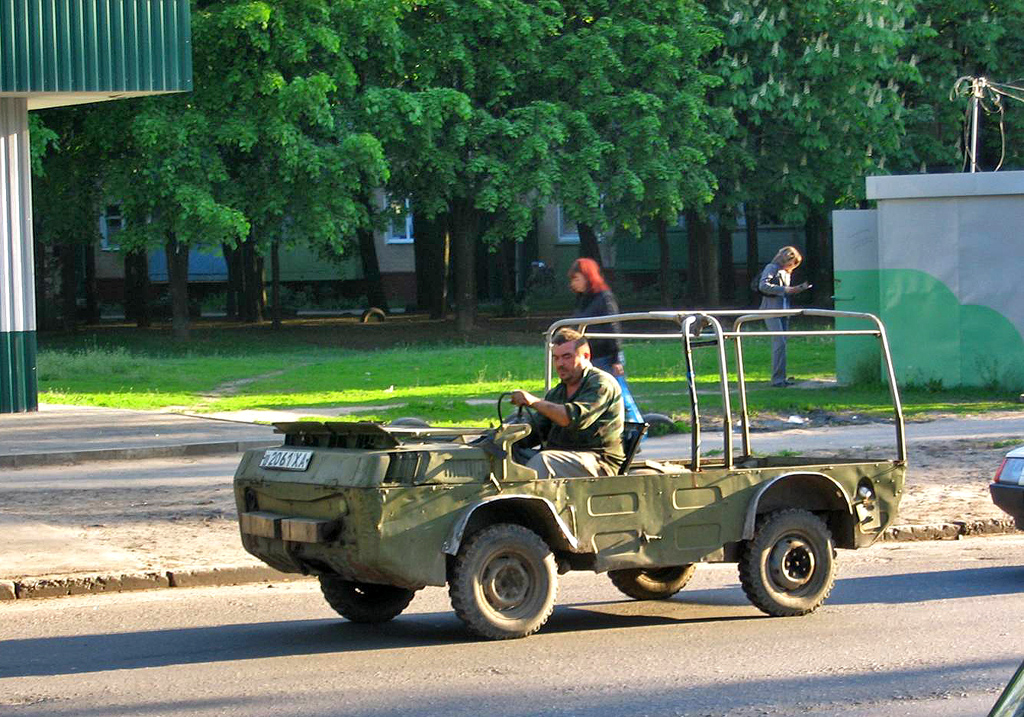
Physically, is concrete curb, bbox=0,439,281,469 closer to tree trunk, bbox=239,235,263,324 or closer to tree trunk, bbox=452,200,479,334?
tree trunk, bbox=452,200,479,334

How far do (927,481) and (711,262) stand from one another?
80.3 ft

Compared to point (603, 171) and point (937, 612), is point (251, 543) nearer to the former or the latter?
point (937, 612)

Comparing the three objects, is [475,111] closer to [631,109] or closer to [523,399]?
[631,109]

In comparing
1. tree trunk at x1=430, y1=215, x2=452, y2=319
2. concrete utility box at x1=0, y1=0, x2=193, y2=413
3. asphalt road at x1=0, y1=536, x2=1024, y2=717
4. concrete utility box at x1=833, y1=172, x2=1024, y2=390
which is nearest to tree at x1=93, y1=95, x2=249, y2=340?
tree trunk at x1=430, y1=215, x2=452, y2=319

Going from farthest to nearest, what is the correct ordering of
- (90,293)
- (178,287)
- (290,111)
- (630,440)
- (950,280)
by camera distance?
1. (90,293)
2. (178,287)
3. (290,111)
4. (950,280)
5. (630,440)

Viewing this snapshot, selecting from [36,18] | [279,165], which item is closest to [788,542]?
[36,18]

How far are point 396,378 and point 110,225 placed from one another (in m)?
25.9

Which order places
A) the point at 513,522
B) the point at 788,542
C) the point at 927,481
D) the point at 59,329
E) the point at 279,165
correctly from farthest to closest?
the point at 59,329, the point at 279,165, the point at 927,481, the point at 788,542, the point at 513,522

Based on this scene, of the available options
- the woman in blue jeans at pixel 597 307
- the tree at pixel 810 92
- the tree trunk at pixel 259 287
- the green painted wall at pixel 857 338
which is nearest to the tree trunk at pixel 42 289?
the tree trunk at pixel 259 287

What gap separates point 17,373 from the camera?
18.8 m

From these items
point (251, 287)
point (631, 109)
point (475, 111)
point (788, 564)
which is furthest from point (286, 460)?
point (251, 287)

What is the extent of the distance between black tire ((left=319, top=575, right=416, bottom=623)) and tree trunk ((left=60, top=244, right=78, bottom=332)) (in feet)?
97.9

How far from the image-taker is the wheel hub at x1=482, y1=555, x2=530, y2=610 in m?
7.57

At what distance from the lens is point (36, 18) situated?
18.0 m
